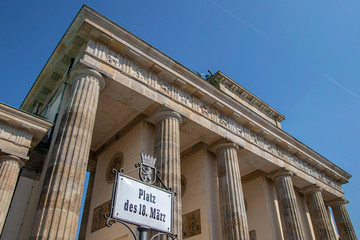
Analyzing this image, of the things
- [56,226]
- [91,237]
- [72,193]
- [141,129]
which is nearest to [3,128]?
[72,193]

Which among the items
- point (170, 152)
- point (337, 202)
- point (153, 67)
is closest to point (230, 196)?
point (170, 152)

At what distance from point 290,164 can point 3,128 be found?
15.8m

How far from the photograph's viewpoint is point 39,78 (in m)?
15.5

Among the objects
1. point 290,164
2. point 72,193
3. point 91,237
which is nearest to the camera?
point 72,193

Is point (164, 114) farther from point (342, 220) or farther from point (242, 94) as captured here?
point (342, 220)

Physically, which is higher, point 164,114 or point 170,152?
point 164,114

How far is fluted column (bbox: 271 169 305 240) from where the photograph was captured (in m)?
16.0

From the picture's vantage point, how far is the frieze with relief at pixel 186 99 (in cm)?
1208

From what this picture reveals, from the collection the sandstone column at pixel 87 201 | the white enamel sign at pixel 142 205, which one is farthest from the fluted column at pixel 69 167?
the sandstone column at pixel 87 201

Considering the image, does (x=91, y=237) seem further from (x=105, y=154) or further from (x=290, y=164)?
(x=290, y=164)

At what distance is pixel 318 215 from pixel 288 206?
3.94 meters

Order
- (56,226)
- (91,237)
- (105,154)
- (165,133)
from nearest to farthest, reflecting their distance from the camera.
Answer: (56,226) < (165,133) < (91,237) < (105,154)

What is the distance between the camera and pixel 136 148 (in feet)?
45.3

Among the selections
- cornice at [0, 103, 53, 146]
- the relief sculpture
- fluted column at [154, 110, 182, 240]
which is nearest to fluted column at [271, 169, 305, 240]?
the relief sculpture
